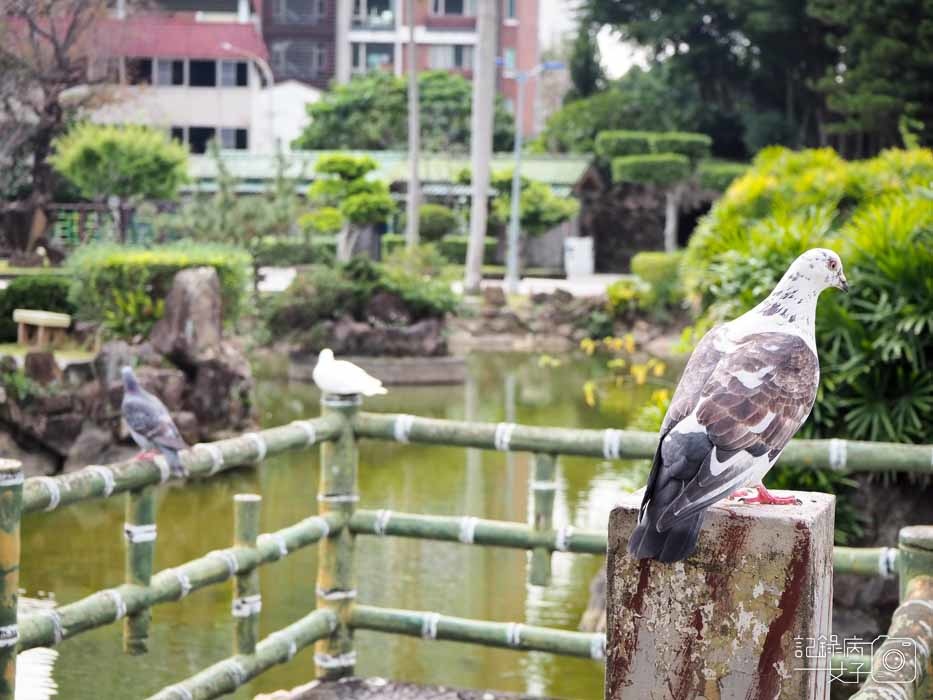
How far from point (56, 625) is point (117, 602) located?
25 cm

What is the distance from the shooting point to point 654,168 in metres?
27.2

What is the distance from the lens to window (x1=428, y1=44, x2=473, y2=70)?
3672 cm

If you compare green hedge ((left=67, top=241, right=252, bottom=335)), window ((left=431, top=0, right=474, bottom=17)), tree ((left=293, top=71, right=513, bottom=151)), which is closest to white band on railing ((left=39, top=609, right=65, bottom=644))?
green hedge ((left=67, top=241, right=252, bottom=335))

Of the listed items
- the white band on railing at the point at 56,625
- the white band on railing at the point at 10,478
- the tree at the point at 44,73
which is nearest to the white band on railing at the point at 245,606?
the white band on railing at the point at 56,625

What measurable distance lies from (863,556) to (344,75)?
3190cm

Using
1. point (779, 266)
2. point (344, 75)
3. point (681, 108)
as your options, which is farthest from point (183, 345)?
point (344, 75)

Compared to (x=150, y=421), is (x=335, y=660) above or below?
below

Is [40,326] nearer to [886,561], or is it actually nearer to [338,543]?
[338,543]

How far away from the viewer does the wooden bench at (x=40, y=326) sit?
11406 mm

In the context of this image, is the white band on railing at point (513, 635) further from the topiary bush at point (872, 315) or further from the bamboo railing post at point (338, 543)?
the topiary bush at point (872, 315)

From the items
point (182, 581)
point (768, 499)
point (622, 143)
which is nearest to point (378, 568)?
point (182, 581)

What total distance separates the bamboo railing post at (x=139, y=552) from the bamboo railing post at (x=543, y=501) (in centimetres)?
104

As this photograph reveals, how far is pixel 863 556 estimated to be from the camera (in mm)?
3766

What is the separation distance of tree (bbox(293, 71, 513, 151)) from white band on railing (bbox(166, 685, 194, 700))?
2681 cm
